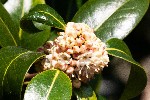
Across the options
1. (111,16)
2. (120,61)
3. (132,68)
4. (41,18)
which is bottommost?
(120,61)

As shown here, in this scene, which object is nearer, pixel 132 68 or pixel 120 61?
pixel 132 68

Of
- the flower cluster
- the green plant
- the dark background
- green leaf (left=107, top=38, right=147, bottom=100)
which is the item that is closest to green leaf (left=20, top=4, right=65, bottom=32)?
the green plant

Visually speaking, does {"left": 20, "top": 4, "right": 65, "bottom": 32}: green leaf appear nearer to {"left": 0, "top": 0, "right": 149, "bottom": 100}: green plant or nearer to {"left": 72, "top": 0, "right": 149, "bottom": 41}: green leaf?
{"left": 0, "top": 0, "right": 149, "bottom": 100}: green plant

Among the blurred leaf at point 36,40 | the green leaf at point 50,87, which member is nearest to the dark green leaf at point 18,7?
the blurred leaf at point 36,40

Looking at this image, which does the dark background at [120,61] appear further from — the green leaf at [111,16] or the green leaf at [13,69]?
the green leaf at [13,69]

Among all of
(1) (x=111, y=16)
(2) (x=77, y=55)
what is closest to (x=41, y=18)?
(2) (x=77, y=55)

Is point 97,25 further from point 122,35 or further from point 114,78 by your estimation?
point 114,78

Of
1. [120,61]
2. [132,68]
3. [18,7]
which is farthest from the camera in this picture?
[120,61]

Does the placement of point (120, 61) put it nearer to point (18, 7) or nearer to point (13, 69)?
point (18, 7)
